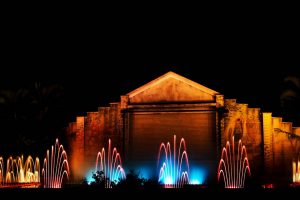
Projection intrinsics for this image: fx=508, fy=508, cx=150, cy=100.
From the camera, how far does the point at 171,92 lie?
100 ft

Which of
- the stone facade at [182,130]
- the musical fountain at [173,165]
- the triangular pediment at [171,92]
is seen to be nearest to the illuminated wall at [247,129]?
the stone facade at [182,130]

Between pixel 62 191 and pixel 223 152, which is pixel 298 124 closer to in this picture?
pixel 223 152

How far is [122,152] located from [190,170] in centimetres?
428

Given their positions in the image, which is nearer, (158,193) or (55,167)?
(158,193)

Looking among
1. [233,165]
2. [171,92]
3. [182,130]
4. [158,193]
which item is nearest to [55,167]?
[182,130]

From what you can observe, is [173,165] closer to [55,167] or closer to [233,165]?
[233,165]

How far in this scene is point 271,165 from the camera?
28969mm

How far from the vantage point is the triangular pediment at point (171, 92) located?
3017 centimetres

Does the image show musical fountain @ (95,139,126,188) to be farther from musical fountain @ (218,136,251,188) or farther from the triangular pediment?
musical fountain @ (218,136,251,188)

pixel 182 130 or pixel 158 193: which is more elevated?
pixel 182 130

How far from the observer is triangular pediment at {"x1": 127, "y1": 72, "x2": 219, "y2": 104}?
99.0ft

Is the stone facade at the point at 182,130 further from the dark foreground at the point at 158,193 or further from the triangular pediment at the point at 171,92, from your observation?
the dark foreground at the point at 158,193

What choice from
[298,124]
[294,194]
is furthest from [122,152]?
[294,194]

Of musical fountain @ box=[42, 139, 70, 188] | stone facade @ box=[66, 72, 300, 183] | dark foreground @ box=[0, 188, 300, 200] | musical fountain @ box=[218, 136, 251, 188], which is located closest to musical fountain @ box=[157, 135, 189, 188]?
stone facade @ box=[66, 72, 300, 183]
